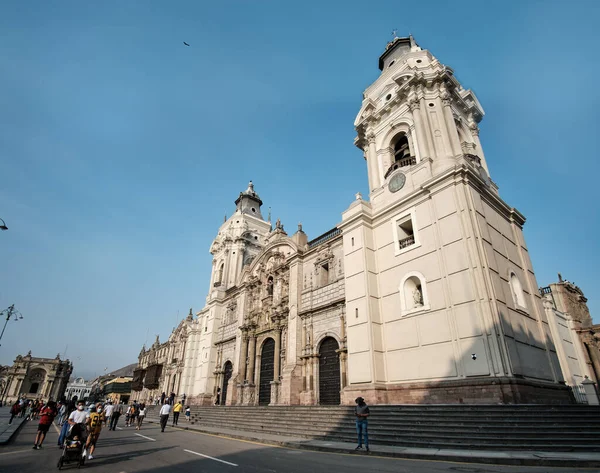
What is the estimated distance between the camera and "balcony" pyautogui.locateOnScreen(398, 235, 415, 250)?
17.1 meters

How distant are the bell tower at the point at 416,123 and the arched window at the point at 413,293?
542 centimetres

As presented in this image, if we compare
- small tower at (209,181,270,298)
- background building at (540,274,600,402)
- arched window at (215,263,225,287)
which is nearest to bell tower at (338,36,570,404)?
background building at (540,274,600,402)

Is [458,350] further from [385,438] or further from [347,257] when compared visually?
[347,257]

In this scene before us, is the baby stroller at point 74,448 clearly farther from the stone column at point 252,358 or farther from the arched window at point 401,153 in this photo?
the stone column at point 252,358

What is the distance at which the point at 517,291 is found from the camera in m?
15.7

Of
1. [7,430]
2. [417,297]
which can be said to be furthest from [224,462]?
[7,430]

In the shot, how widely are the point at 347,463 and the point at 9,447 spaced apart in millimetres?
11127

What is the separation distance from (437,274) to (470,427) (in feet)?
21.6

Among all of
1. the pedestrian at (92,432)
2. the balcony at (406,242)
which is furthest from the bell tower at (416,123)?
the pedestrian at (92,432)

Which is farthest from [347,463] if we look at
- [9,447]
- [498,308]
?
[9,447]

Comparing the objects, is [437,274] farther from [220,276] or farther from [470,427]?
[220,276]

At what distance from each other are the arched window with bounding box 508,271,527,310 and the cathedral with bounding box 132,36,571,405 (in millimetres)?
68

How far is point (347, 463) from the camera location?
25.1ft

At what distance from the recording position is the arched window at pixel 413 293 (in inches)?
604
